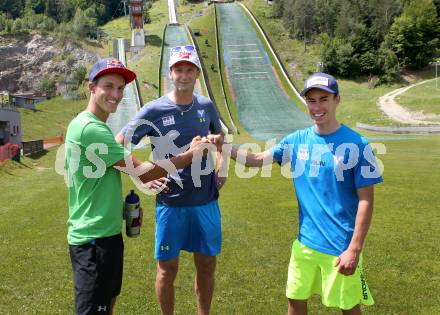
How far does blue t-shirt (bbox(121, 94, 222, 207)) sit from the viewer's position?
505cm

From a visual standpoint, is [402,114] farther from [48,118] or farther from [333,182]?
[333,182]

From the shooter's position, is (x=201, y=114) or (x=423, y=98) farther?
(x=423, y=98)

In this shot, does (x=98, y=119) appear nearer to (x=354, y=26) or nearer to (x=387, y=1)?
(x=354, y=26)

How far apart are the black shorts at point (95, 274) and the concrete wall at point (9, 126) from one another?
3272 centimetres

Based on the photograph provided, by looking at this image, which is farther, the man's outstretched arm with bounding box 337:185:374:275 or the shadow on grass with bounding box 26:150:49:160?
the shadow on grass with bounding box 26:150:49:160

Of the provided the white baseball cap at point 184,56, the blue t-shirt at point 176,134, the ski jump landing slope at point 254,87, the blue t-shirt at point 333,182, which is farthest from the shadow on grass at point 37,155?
the blue t-shirt at point 333,182

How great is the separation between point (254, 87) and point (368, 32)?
1134 inches

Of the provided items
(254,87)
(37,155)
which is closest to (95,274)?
(37,155)

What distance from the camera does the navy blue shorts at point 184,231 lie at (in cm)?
503

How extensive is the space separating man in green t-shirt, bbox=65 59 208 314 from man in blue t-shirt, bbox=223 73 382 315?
1772 millimetres

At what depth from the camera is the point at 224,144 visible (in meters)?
5.10

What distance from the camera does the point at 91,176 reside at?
3.88 m

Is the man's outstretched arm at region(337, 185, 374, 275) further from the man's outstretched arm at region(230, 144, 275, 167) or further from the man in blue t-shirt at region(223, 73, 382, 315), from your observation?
the man's outstretched arm at region(230, 144, 275, 167)

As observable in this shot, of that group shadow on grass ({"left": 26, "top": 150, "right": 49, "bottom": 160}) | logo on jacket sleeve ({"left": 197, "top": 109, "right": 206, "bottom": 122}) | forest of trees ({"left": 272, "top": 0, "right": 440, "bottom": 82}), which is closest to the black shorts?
logo on jacket sleeve ({"left": 197, "top": 109, "right": 206, "bottom": 122})
